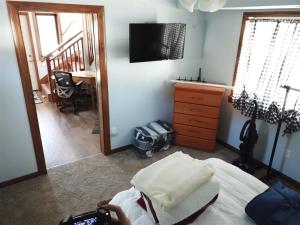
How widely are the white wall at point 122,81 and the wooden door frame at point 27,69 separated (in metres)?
0.05

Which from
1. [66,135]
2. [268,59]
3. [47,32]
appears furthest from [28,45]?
[268,59]

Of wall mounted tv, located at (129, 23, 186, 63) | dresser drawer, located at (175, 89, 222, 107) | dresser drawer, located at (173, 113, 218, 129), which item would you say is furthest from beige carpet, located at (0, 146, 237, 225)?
wall mounted tv, located at (129, 23, 186, 63)

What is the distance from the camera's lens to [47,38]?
238 inches

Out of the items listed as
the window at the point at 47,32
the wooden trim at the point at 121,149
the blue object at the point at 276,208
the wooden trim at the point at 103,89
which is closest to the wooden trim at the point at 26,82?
the wooden trim at the point at 103,89

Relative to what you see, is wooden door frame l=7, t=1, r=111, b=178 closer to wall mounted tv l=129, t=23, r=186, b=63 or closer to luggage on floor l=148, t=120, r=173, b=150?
wall mounted tv l=129, t=23, r=186, b=63

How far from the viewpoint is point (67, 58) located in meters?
5.36

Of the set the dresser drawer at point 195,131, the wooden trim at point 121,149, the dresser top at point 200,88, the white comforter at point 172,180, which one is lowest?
the wooden trim at point 121,149

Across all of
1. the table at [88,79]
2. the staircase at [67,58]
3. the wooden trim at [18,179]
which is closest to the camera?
the wooden trim at [18,179]

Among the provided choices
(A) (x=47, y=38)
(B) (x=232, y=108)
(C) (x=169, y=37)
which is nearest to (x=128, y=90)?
(C) (x=169, y=37)

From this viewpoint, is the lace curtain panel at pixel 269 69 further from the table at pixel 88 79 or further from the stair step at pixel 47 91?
the stair step at pixel 47 91

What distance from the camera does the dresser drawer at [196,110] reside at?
3.21 meters

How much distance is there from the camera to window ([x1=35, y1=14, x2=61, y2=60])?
5.81 metres

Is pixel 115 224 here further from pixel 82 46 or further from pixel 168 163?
pixel 82 46

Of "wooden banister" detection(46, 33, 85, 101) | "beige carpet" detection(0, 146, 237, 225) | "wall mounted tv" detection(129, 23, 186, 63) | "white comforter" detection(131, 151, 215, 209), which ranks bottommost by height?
"beige carpet" detection(0, 146, 237, 225)
